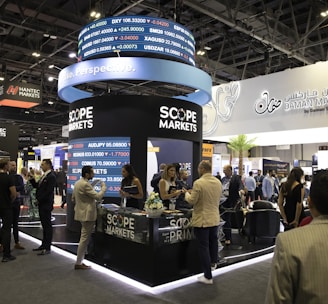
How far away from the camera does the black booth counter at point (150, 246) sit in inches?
146

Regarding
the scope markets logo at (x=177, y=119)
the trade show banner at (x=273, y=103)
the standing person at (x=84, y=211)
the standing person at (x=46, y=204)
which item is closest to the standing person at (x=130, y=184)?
the standing person at (x=84, y=211)

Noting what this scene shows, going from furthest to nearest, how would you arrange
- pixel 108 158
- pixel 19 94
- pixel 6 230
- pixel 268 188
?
pixel 268 188 < pixel 19 94 < pixel 108 158 < pixel 6 230

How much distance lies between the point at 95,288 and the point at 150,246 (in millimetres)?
706

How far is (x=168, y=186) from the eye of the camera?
4660 millimetres

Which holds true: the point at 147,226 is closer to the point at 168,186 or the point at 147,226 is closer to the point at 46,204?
the point at 168,186

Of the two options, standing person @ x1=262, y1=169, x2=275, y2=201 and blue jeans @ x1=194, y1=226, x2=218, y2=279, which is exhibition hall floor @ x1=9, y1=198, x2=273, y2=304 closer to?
blue jeans @ x1=194, y1=226, x2=218, y2=279

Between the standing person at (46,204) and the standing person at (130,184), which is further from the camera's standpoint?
the standing person at (46,204)

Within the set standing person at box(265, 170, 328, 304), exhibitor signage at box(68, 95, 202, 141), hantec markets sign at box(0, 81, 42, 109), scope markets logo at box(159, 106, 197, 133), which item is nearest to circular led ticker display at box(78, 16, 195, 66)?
exhibitor signage at box(68, 95, 202, 141)


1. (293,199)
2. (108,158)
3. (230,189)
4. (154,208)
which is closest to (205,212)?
(154,208)

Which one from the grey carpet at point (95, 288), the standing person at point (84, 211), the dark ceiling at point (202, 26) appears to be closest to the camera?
the grey carpet at point (95, 288)

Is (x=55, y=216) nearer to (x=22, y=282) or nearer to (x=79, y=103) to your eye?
(x=79, y=103)

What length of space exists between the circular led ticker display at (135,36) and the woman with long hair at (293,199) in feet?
10.8

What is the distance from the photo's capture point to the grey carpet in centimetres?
327

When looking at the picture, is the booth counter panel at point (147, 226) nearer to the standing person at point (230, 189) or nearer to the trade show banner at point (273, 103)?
the standing person at point (230, 189)
